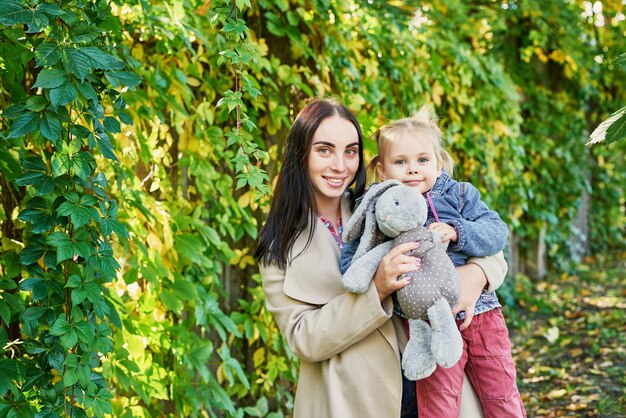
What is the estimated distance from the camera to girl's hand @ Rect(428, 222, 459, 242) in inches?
75.7

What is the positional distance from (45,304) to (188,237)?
0.98 metres

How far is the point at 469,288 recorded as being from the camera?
1.94m

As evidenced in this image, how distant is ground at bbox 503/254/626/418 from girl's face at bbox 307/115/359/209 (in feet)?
8.84

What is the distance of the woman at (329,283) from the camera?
1.88 m

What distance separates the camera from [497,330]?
2021 mm

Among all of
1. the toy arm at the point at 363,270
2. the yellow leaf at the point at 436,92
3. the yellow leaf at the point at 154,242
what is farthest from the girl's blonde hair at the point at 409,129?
the yellow leaf at the point at 436,92

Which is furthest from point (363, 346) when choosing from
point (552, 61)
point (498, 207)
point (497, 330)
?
point (552, 61)

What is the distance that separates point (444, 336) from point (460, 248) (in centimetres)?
32

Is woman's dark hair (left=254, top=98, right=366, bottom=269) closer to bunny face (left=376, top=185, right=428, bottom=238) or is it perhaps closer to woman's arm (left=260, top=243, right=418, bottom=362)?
woman's arm (left=260, top=243, right=418, bottom=362)

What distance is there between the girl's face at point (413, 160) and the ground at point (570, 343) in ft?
8.47

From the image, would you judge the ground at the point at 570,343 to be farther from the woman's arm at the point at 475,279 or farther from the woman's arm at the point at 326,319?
the woman's arm at the point at 326,319

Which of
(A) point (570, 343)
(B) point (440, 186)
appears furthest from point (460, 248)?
(A) point (570, 343)

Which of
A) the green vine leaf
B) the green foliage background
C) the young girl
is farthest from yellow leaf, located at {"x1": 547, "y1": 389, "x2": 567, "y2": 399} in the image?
the green vine leaf

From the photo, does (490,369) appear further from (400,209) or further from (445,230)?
(400,209)
